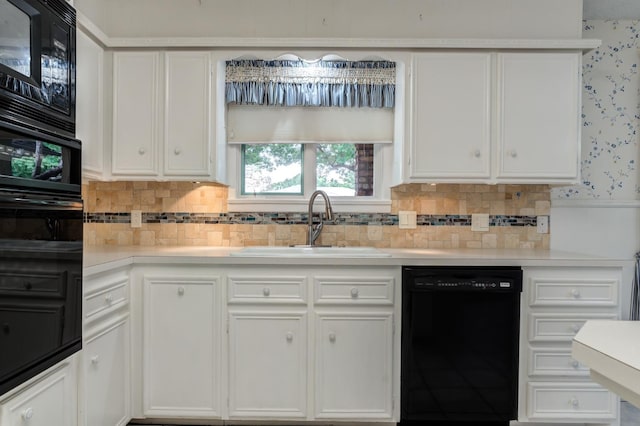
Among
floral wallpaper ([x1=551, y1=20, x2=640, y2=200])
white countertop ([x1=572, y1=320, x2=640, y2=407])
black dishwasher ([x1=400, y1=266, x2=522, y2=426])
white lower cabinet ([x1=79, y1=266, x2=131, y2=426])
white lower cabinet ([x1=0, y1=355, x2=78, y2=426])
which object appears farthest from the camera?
floral wallpaper ([x1=551, y1=20, x2=640, y2=200])

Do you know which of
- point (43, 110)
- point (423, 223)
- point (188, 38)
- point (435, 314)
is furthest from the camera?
point (423, 223)

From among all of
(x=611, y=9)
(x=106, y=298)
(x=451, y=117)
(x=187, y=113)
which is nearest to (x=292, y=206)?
(x=187, y=113)

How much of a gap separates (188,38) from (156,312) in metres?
1.49

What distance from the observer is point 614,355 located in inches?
29.5

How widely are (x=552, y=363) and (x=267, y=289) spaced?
57.8 inches

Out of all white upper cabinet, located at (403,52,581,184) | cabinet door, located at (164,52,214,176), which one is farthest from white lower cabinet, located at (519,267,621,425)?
cabinet door, located at (164,52,214,176)

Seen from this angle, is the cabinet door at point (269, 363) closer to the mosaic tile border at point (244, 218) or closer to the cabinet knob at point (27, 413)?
the mosaic tile border at point (244, 218)

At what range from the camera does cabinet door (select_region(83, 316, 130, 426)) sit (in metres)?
1.65

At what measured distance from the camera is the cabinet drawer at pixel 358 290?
2.01 m

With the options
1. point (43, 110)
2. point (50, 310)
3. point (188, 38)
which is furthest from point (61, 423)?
point (188, 38)

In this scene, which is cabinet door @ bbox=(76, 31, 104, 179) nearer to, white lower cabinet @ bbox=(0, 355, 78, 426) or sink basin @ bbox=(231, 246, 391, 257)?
sink basin @ bbox=(231, 246, 391, 257)

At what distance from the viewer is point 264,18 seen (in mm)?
2281

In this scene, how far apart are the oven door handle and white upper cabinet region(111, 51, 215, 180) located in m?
0.93

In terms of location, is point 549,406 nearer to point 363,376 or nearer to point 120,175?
point 363,376
